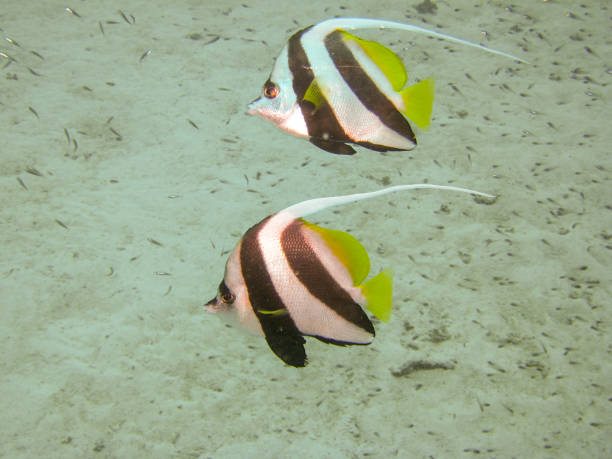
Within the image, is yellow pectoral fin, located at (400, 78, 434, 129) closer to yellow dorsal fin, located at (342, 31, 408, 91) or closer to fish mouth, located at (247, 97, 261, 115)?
yellow dorsal fin, located at (342, 31, 408, 91)

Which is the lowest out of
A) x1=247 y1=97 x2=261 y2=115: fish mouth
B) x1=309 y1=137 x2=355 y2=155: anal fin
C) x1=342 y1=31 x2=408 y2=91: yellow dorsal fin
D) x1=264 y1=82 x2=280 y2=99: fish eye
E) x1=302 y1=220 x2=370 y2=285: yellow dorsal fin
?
x1=302 y1=220 x2=370 y2=285: yellow dorsal fin

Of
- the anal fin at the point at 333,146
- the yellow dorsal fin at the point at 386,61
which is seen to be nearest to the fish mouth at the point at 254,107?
the anal fin at the point at 333,146

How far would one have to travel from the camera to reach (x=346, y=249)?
5.59 feet

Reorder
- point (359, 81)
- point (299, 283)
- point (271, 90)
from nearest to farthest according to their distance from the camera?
point (299, 283) < point (359, 81) < point (271, 90)

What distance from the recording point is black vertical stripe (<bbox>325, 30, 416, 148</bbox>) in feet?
6.56

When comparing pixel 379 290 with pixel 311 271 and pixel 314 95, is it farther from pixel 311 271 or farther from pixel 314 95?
pixel 314 95

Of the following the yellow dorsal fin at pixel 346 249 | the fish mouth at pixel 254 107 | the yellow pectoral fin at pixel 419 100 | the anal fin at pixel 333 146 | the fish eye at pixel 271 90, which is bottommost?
the yellow dorsal fin at pixel 346 249

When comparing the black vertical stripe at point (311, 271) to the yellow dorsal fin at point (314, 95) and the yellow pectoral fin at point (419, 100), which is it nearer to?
the yellow dorsal fin at point (314, 95)

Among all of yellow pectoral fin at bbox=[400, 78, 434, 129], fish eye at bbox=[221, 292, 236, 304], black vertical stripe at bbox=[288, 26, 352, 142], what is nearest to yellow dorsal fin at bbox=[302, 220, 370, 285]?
fish eye at bbox=[221, 292, 236, 304]

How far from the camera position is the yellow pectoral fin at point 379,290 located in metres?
1.68

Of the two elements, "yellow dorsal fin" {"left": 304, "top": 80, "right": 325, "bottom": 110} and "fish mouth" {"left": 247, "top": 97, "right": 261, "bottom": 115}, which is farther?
"fish mouth" {"left": 247, "top": 97, "right": 261, "bottom": 115}

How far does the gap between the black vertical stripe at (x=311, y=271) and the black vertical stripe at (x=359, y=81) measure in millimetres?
740

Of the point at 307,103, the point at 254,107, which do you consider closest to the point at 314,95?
the point at 307,103

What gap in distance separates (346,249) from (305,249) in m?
0.17
